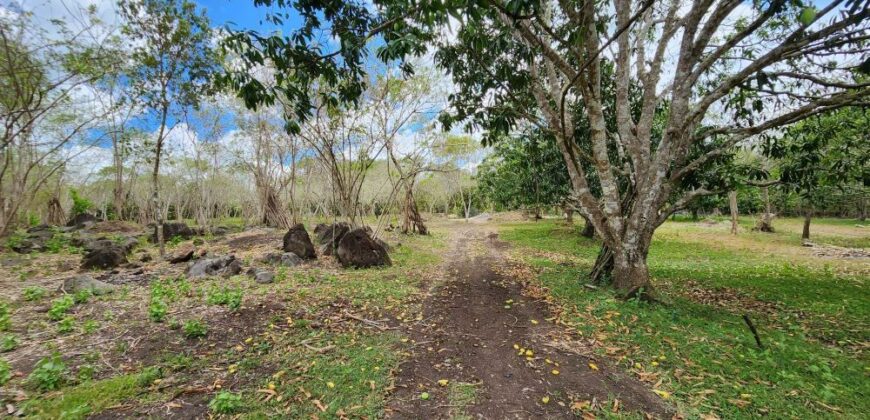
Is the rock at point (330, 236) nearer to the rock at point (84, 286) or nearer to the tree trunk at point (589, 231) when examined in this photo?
the rock at point (84, 286)

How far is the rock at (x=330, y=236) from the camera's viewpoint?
11.2 meters

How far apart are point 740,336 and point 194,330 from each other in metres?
7.62

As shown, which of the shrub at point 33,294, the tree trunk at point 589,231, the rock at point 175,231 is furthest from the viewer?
the tree trunk at point 589,231

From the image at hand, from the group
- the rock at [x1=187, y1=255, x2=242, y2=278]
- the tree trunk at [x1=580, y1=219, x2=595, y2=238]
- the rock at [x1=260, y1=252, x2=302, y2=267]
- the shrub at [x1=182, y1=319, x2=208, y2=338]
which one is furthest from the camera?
the tree trunk at [x1=580, y1=219, x2=595, y2=238]

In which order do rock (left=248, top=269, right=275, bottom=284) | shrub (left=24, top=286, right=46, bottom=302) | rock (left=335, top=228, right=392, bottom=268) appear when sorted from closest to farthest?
shrub (left=24, top=286, right=46, bottom=302) < rock (left=248, top=269, right=275, bottom=284) < rock (left=335, top=228, right=392, bottom=268)

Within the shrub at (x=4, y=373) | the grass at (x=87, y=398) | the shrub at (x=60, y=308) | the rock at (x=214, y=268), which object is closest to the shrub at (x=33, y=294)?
the shrub at (x=60, y=308)

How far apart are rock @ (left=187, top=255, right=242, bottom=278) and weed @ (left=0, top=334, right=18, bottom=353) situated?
3800 millimetres

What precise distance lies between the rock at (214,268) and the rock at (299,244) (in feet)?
7.84

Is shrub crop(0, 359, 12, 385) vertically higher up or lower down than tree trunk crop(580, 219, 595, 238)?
lower down

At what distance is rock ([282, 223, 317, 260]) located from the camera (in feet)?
35.0

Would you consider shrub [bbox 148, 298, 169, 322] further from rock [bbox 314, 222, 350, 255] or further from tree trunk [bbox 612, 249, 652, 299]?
tree trunk [bbox 612, 249, 652, 299]

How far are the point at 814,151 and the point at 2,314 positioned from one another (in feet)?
46.3

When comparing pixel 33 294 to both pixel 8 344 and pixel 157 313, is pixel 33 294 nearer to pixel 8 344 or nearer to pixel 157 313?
pixel 8 344

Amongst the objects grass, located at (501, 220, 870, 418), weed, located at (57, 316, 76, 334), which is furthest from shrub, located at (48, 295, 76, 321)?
grass, located at (501, 220, 870, 418)
